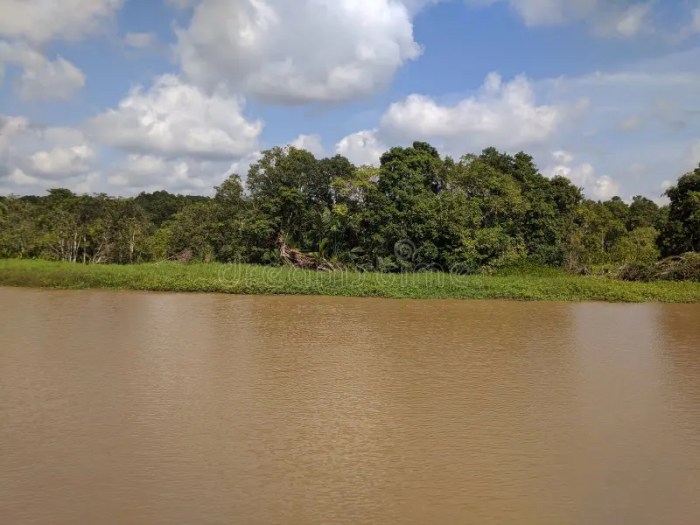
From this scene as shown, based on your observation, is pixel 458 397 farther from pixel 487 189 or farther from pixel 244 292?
pixel 487 189

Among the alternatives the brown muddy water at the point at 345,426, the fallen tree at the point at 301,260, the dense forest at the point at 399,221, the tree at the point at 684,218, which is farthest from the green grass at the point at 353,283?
the brown muddy water at the point at 345,426

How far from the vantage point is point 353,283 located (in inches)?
779

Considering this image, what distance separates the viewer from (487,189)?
23.0 m

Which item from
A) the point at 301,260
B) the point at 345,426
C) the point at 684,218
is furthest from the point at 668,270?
the point at 345,426

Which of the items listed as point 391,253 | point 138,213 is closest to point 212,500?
point 391,253

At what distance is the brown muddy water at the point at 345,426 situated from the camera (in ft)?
15.1

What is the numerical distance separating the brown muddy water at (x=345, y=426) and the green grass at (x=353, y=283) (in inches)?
246

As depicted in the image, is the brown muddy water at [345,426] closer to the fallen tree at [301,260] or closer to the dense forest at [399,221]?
the dense forest at [399,221]

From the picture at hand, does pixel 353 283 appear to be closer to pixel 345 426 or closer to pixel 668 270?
pixel 668 270

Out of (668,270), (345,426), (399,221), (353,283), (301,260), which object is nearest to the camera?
(345,426)

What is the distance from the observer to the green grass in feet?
62.0

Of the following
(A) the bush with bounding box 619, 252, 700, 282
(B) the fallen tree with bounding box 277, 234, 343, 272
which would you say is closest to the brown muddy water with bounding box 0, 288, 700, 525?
(A) the bush with bounding box 619, 252, 700, 282

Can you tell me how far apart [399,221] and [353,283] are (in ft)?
14.2

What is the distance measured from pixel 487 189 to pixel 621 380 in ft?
49.8
